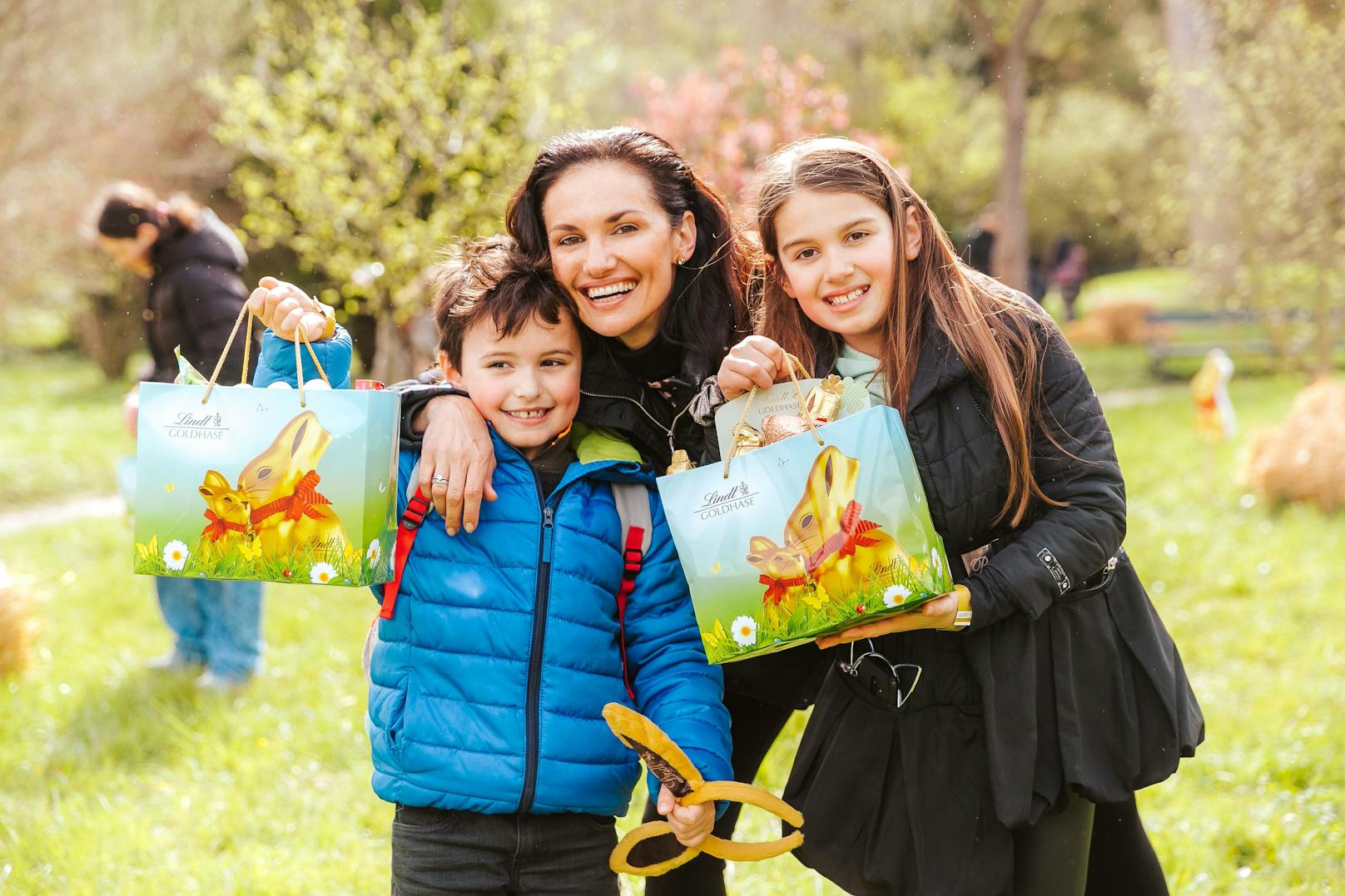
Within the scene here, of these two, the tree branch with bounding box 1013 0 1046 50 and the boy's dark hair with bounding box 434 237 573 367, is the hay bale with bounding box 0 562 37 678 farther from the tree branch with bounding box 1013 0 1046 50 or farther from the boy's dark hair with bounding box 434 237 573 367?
the tree branch with bounding box 1013 0 1046 50

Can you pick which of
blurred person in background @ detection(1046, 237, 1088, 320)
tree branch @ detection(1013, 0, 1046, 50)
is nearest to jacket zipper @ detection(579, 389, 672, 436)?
tree branch @ detection(1013, 0, 1046, 50)

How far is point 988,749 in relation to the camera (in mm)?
2080

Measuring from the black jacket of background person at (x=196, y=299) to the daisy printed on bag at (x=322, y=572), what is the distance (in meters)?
2.56

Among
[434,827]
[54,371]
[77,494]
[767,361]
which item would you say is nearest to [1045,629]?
[767,361]

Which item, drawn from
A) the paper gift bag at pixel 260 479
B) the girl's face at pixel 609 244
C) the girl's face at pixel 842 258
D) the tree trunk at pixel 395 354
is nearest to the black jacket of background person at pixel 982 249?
the tree trunk at pixel 395 354

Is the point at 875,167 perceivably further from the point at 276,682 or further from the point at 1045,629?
the point at 276,682

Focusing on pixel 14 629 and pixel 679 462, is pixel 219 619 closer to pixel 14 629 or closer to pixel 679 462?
pixel 14 629

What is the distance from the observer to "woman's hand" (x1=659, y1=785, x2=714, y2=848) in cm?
200

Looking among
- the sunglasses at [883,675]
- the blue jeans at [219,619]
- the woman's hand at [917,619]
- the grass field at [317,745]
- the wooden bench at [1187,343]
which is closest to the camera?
the woman's hand at [917,619]

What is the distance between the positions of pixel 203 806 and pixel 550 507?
7.54ft

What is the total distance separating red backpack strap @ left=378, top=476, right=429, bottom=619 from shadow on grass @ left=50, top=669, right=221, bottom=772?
251 cm

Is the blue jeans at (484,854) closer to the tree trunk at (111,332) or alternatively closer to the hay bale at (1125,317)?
the tree trunk at (111,332)

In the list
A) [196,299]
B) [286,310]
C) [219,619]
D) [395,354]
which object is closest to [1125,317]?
[395,354]

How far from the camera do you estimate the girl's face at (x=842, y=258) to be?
6.88 ft
